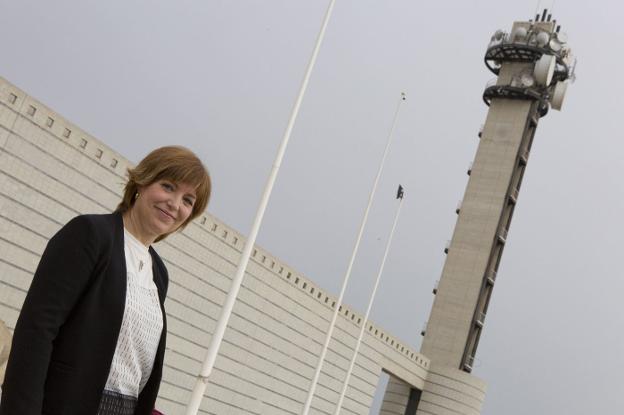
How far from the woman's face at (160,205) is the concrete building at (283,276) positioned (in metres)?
20.9

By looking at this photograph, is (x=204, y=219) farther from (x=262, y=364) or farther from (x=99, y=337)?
(x=99, y=337)

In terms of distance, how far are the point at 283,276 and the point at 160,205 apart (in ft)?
111

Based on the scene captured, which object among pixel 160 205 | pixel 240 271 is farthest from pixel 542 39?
pixel 160 205

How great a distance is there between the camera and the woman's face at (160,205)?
2844mm

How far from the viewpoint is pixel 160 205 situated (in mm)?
2854

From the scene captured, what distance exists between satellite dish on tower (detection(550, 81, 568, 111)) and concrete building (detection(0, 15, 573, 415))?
69mm

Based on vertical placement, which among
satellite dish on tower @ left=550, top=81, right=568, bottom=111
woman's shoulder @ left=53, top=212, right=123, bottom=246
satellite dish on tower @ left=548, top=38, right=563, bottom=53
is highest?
satellite dish on tower @ left=548, top=38, right=563, bottom=53

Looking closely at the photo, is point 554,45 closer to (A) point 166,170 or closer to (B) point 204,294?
(B) point 204,294

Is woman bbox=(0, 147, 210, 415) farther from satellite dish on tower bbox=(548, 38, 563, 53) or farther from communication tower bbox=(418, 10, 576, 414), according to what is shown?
satellite dish on tower bbox=(548, 38, 563, 53)

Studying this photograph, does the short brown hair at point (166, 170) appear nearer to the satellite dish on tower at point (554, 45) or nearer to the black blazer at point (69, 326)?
the black blazer at point (69, 326)

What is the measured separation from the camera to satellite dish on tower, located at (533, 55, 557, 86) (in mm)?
51844

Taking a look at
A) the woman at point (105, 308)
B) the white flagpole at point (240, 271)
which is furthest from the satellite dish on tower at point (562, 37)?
the woman at point (105, 308)

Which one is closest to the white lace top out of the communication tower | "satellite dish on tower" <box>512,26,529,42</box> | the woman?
the woman

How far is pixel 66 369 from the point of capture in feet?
8.10
